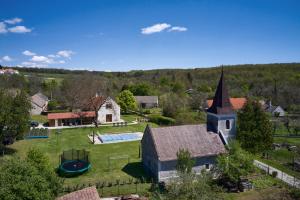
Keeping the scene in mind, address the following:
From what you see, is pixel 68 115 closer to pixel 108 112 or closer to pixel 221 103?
pixel 108 112

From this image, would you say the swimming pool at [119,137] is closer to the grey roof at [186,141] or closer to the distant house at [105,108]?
the distant house at [105,108]

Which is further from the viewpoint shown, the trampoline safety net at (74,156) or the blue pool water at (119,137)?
the blue pool water at (119,137)

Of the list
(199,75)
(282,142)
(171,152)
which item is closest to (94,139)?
(171,152)

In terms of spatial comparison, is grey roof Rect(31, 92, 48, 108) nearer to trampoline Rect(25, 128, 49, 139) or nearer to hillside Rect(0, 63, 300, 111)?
hillside Rect(0, 63, 300, 111)

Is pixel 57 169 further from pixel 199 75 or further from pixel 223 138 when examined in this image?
pixel 199 75

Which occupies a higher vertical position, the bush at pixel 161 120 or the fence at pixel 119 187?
the bush at pixel 161 120

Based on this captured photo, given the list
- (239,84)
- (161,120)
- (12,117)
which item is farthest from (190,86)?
(12,117)

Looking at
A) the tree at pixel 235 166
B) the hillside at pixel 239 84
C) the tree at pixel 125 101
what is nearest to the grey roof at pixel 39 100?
the hillside at pixel 239 84

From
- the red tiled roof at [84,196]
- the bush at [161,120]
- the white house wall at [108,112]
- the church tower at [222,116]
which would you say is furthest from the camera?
the white house wall at [108,112]
